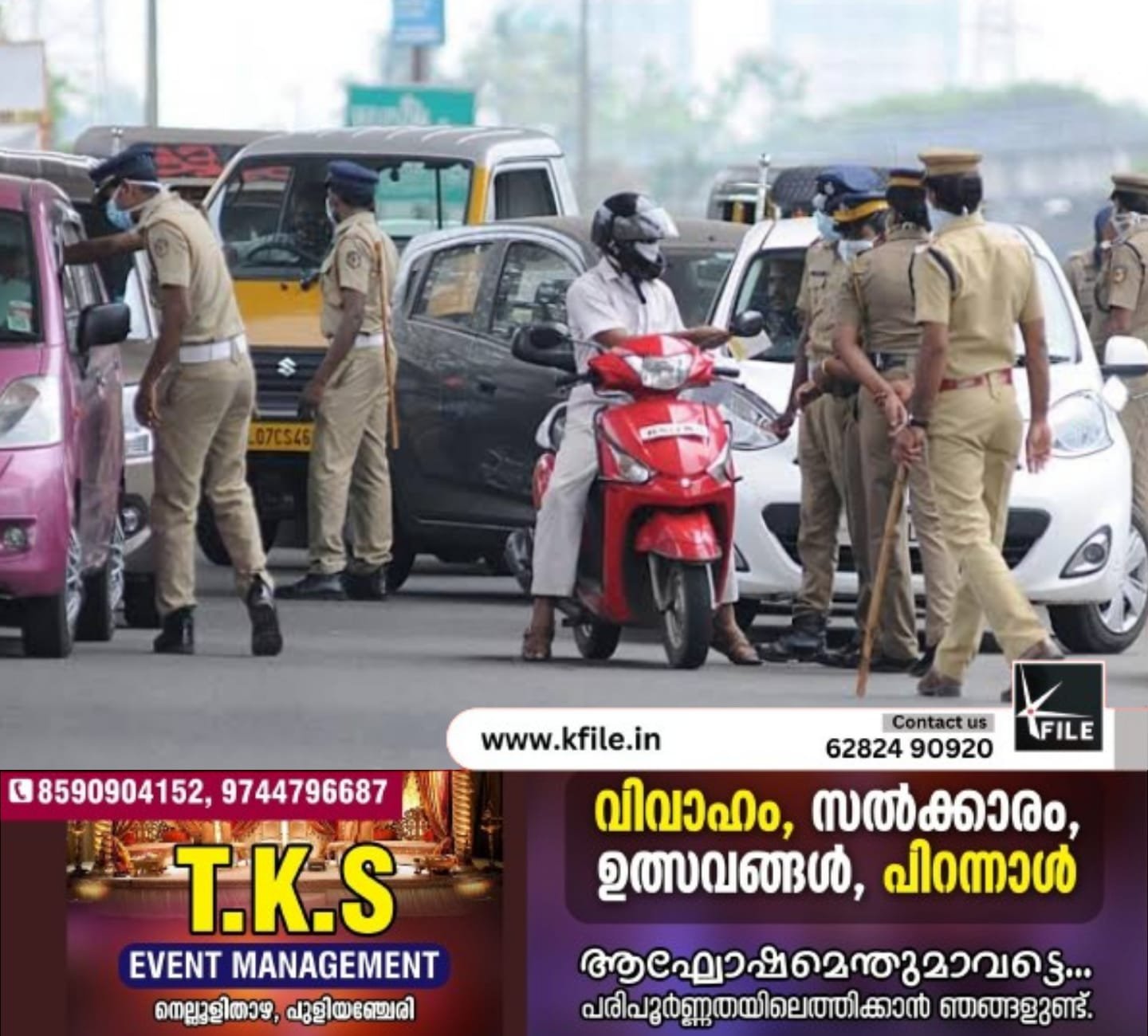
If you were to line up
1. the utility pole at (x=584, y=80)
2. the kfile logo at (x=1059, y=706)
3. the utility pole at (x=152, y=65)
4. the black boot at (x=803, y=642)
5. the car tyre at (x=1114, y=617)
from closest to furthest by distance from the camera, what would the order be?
the kfile logo at (x=1059, y=706) < the black boot at (x=803, y=642) < the car tyre at (x=1114, y=617) < the utility pole at (x=152, y=65) < the utility pole at (x=584, y=80)

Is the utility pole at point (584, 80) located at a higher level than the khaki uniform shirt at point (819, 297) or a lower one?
lower

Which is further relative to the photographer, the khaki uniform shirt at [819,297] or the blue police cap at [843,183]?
the khaki uniform shirt at [819,297]

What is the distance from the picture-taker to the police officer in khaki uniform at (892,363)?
14.7 m

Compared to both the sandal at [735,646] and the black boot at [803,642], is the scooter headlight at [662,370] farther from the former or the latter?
the black boot at [803,642]

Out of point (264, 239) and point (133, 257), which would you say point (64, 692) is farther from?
point (264, 239)

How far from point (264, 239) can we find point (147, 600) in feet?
13.7

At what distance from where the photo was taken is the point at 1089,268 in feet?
67.5

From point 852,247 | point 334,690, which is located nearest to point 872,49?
point 852,247

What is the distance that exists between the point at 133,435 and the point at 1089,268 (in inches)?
220

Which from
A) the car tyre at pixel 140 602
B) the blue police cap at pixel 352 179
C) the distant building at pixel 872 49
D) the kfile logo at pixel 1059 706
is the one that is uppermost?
the blue police cap at pixel 352 179

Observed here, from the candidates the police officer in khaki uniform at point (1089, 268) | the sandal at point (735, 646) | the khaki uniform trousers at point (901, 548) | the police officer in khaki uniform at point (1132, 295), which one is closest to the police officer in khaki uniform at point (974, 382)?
the khaki uniform trousers at point (901, 548)

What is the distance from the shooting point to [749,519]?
16109 millimetres

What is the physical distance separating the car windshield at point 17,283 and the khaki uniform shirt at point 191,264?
41cm

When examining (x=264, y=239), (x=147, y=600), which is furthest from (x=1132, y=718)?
(x=264, y=239)
